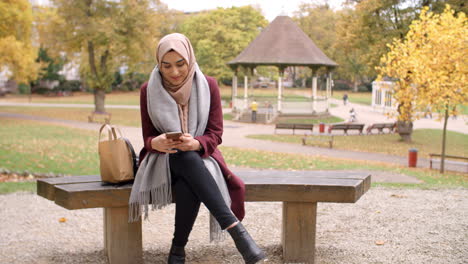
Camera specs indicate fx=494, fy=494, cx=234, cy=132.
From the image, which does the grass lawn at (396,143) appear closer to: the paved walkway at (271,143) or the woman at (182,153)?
the paved walkway at (271,143)

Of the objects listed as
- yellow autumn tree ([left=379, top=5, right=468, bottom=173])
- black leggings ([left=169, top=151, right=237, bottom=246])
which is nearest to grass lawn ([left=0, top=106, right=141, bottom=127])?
yellow autumn tree ([left=379, top=5, right=468, bottom=173])

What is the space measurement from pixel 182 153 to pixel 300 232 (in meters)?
1.39

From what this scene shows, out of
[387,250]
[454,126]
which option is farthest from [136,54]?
[387,250]

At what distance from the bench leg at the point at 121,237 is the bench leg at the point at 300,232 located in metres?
1.36

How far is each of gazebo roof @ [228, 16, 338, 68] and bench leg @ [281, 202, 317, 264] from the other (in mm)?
27237

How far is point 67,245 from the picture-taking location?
523 centimetres

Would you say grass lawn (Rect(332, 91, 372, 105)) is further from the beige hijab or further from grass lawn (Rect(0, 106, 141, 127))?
the beige hijab

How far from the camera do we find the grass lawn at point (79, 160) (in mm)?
11898

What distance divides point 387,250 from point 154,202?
93.8 inches

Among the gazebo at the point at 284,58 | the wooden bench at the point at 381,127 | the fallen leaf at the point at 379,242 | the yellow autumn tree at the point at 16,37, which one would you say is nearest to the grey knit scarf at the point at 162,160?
the fallen leaf at the point at 379,242

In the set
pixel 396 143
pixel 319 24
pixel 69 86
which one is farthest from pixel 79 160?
pixel 319 24

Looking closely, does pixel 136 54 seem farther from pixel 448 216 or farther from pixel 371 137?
pixel 448 216

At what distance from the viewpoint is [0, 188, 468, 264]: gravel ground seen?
4741 millimetres

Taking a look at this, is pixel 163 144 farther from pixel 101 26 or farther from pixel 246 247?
pixel 101 26
